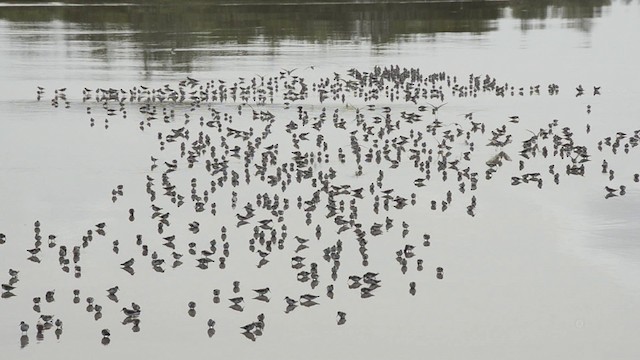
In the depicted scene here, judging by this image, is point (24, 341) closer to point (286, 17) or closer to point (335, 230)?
point (335, 230)

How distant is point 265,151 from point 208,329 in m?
16.1

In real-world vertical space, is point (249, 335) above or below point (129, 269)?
below

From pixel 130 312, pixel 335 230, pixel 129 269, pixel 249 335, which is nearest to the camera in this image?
pixel 249 335

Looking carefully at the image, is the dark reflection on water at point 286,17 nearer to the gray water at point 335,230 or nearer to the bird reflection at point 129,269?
the gray water at point 335,230

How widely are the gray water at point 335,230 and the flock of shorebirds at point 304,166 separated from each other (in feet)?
0.51

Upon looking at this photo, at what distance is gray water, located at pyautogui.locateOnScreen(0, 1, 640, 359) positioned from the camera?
20438 millimetres

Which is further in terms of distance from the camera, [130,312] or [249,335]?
[130,312]

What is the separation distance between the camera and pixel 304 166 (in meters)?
33.8

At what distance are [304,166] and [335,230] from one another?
269 inches

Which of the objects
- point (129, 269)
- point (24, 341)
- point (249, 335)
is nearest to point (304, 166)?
point (129, 269)

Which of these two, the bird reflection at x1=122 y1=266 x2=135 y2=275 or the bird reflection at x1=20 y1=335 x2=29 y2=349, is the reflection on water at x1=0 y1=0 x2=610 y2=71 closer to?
the bird reflection at x1=122 y1=266 x2=135 y2=275

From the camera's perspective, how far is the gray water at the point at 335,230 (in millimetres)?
20438

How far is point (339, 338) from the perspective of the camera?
2036 cm

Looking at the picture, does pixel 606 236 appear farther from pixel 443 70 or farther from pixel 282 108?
pixel 443 70
